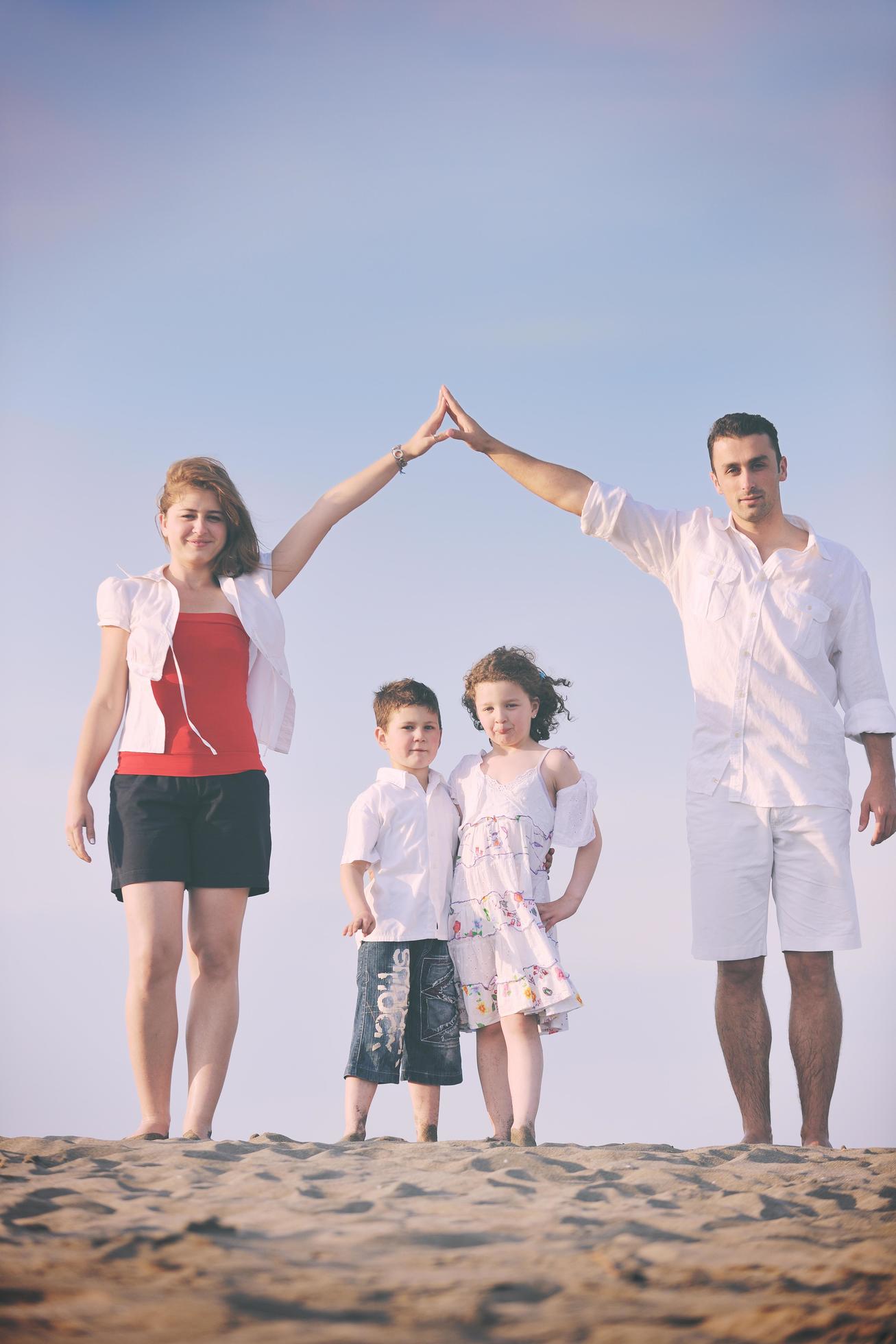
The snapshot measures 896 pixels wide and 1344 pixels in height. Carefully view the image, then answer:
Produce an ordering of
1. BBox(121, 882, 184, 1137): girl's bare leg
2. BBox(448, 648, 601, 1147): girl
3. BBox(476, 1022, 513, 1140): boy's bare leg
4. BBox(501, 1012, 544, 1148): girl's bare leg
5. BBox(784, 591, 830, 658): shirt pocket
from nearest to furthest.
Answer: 1. BBox(121, 882, 184, 1137): girl's bare leg
2. BBox(501, 1012, 544, 1148): girl's bare leg
3. BBox(448, 648, 601, 1147): girl
4. BBox(476, 1022, 513, 1140): boy's bare leg
5. BBox(784, 591, 830, 658): shirt pocket

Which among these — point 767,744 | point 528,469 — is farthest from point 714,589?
point 528,469

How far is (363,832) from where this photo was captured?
4516 millimetres

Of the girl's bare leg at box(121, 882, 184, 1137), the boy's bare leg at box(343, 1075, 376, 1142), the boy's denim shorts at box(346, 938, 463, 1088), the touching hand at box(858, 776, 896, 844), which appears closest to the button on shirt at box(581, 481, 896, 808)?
the touching hand at box(858, 776, 896, 844)

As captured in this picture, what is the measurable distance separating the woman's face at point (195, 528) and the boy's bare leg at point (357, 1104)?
1.91 metres

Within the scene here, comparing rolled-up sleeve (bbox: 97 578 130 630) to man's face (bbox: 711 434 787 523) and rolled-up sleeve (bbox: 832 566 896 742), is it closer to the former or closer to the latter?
man's face (bbox: 711 434 787 523)

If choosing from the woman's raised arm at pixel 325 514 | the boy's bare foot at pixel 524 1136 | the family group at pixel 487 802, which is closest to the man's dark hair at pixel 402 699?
the family group at pixel 487 802

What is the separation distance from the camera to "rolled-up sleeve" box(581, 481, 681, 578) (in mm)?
4639

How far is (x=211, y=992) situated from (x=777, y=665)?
2.24 meters

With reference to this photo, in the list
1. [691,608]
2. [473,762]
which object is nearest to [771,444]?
[691,608]

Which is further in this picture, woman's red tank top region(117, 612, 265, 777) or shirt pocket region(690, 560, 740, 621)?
shirt pocket region(690, 560, 740, 621)

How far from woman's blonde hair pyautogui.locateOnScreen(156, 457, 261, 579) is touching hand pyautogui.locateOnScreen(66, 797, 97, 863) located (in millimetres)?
932

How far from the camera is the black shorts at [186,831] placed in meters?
3.96

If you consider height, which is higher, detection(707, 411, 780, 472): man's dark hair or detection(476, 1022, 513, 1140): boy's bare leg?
detection(707, 411, 780, 472): man's dark hair

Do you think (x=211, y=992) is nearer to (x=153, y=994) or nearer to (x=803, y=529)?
(x=153, y=994)
